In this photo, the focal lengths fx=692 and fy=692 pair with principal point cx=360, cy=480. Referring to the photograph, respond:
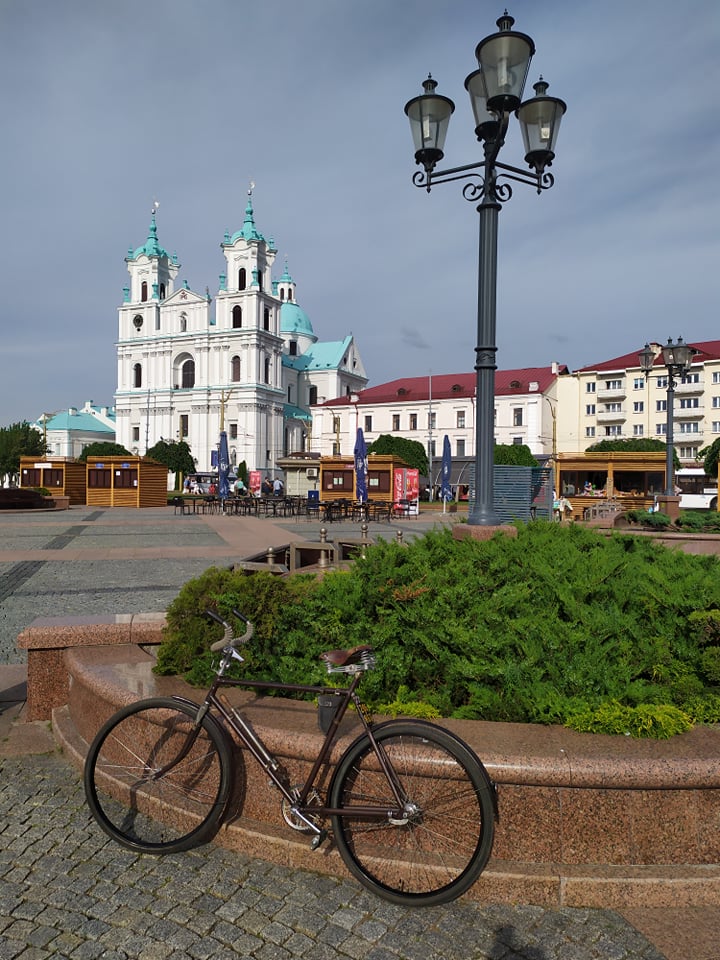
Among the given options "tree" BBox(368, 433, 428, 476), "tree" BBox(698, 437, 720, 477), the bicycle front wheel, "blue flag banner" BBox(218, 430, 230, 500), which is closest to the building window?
"tree" BBox(368, 433, 428, 476)

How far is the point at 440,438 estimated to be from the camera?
81062 mm

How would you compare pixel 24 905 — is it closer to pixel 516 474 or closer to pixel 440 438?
pixel 516 474

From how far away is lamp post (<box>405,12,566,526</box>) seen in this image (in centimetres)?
670

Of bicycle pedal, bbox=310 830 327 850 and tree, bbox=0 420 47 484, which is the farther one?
tree, bbox=0 420 47 484

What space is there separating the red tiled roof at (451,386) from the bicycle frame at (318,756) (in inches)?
2994

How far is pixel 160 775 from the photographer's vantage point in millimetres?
3424

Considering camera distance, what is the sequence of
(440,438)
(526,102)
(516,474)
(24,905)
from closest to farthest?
(24,905), (526,102), (516,474), (440,438)

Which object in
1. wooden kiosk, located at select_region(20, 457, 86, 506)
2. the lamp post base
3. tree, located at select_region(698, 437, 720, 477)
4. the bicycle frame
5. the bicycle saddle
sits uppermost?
tree, located at select_region(698, 437, 720, 477)

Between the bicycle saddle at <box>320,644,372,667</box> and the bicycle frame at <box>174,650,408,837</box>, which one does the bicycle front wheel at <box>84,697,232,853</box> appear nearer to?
the bicycle frame at <box>174,650,408,837</box>

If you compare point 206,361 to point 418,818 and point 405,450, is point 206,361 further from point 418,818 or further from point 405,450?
point 418,818

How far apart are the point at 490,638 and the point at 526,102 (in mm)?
6018

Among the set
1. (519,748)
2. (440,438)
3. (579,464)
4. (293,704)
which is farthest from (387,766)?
(440,438)

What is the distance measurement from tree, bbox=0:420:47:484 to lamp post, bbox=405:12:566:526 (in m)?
56.5

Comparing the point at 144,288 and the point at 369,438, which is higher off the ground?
the point at 144,288
